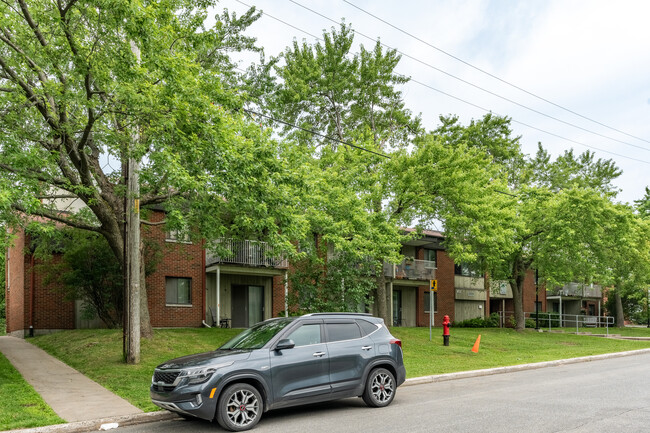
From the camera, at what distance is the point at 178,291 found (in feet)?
84.5

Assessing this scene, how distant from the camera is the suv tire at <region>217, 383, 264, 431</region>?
8.02 m

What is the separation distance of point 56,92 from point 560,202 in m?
23.8

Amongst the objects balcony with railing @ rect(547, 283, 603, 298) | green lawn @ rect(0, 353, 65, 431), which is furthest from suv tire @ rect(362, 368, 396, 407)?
balcony with railing @ rect(547, 283, 603, 298)

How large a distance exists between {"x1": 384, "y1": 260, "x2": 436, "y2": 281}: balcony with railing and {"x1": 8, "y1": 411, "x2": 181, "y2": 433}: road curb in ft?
78.8

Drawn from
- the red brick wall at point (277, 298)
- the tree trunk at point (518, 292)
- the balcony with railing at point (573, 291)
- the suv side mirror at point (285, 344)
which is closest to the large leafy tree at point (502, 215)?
the tree trunk at point (518, 292)

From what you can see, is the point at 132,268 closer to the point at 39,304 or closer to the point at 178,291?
the point at 39,304

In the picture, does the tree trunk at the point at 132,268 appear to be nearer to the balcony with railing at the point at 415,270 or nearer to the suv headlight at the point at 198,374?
the suv headlight at the point at 198,374

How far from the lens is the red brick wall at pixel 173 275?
2436 cm

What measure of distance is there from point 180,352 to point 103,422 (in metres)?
7.73

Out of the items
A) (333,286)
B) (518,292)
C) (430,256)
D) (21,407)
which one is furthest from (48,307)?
(518,292)

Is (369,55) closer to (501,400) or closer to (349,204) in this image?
(349,204)

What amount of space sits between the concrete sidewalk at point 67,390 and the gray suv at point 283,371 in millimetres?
1260

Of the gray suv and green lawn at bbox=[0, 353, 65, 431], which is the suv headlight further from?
green lawn at bbox=[0, 353, 65, 431]

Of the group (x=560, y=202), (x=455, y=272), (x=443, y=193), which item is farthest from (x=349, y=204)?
(x=455, y=272)
